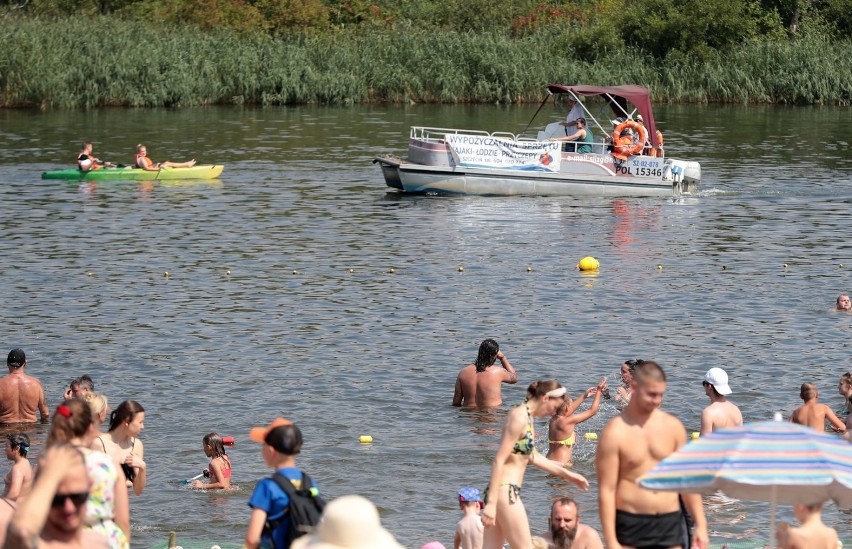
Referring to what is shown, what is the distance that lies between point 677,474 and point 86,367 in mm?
12161

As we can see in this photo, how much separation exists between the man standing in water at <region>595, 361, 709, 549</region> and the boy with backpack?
5.54 feet

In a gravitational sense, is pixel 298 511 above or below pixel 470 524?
above

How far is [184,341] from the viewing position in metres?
20.3

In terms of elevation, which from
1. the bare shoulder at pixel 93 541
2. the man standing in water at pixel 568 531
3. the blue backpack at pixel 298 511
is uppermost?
the bare shoulder at pixel 93 541

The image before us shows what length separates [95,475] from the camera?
7691 mm

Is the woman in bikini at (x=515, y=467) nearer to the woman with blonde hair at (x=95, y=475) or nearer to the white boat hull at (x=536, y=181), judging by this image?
the woman with blonde hair at (x=95, y=475)

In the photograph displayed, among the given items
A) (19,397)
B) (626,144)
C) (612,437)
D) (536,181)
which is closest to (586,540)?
(612,437)

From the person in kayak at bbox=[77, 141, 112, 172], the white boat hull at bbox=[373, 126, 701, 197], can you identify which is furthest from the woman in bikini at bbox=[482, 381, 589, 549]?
the person in kayak at bbox=[77, 141, 112, 172]

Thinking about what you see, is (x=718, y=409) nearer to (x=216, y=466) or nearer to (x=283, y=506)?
(x=216, y=466)

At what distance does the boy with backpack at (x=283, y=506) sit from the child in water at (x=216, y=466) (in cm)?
610

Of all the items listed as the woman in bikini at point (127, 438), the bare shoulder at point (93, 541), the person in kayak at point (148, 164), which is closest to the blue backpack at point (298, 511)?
the bare shoulder at point (93, 541)

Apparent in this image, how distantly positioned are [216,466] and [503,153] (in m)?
20.4

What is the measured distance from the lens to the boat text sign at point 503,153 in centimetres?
3300

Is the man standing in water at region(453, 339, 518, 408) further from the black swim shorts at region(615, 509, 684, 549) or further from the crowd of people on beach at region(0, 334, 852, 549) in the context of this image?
the black swim shorts at region(615, 509, 684, 549)
